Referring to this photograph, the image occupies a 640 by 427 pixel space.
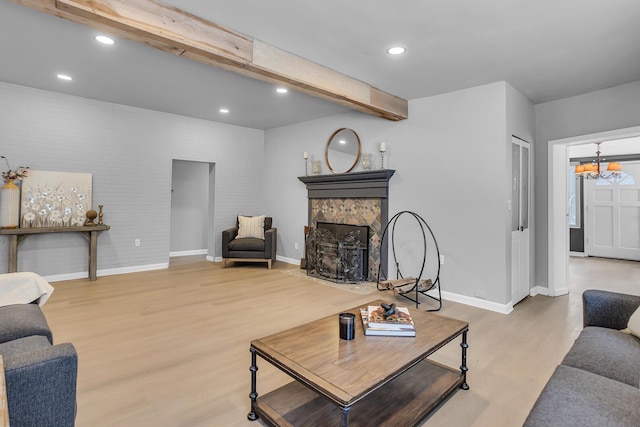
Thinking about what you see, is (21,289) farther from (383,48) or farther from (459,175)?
(459,175)

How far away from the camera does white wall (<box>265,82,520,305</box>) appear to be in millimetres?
3676

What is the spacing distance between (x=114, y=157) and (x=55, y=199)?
989 mm

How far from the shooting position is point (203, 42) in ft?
8.32

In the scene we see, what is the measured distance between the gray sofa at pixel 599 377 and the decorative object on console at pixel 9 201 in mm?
5658

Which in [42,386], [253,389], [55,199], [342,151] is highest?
[342,151]

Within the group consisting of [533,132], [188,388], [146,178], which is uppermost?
[533,132]

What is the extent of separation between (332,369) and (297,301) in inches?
97.1

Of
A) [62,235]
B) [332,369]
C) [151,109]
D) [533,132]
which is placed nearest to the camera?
[332,369]

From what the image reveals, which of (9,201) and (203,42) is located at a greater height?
(203,42)

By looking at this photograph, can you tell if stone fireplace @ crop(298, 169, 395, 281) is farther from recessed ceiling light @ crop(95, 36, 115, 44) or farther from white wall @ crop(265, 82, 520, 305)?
recessed ceiling light @ crop(95, 36, 115, 44)

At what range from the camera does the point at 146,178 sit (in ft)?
17.9

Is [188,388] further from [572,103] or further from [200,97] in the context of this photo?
[572,103]

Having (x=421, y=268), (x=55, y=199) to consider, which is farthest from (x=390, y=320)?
(x=55, y=199)

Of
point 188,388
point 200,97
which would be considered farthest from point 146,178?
point 188,388
